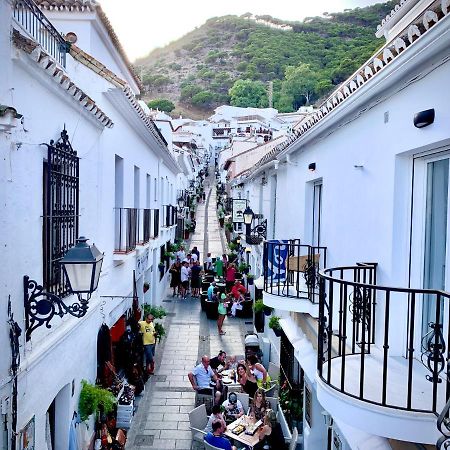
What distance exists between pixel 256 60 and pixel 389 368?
143230 millimetres

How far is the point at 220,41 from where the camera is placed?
564 ft

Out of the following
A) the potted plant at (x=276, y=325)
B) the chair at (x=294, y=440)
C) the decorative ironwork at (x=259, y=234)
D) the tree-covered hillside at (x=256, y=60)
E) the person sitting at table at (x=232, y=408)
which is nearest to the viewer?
the chair at (x=294, y=440)

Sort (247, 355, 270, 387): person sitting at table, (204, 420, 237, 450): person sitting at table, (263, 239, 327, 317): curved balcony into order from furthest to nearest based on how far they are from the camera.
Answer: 1. (247, 355, 270, 387): person sitting at table
2. (204, 420, 237, 450): person sitting at table
3. (263, 239, 327, 317): curved balcony

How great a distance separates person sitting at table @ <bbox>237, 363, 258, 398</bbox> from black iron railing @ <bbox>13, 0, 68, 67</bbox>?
8.46 meters

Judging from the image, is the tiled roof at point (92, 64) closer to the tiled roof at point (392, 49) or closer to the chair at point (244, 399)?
the tiled roof at point (392, 49)

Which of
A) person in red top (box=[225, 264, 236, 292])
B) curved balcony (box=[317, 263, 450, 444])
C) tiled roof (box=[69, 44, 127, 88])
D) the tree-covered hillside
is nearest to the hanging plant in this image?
curved balcony (box=[317, 263, 450, 444])

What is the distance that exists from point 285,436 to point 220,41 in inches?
6874

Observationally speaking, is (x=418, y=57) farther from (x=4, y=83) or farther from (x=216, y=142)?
(x=216, y=142)

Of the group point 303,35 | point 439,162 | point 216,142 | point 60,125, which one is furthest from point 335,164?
point 303,35

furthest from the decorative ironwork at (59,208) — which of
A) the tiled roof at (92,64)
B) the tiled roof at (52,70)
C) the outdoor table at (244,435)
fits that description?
the outdoor table at (244,435)

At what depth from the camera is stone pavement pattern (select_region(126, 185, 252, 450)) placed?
10938 mm

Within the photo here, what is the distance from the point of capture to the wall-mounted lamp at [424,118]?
4855 mm

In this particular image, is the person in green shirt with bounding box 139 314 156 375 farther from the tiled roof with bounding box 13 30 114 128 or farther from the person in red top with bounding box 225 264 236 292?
the person in red top with bounding box 225 264 236 292

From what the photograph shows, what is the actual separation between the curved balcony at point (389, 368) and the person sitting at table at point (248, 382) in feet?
22.5
